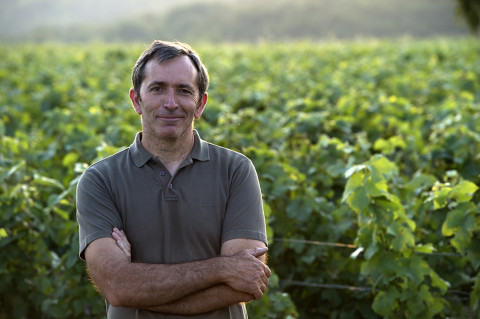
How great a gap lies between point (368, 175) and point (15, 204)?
88.3 inches

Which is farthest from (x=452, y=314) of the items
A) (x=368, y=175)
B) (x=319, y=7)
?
(x=319, y=7)

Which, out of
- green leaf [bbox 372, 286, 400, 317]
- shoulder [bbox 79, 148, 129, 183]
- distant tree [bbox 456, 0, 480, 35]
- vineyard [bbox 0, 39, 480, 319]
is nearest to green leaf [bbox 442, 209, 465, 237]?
vineyard [bbox 0, 39, 480, 319]

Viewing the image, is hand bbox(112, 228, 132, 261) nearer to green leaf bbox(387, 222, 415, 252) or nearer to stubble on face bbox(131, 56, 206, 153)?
stubble on face bbox(131, 56, 206, 153)

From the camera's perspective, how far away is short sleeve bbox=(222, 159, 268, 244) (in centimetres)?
290

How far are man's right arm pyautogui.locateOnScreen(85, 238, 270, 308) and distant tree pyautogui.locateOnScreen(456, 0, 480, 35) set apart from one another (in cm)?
4375

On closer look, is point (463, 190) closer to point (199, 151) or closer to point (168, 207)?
point (199, 151)

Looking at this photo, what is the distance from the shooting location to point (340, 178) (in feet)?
19.3

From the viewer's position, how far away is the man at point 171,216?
2.75 m

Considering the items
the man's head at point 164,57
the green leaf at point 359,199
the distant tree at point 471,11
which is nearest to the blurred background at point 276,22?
the distant tree at point 471,11

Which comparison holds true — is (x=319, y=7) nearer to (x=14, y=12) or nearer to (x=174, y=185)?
(x=14, y=12)

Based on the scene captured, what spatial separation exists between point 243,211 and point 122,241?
0.51 meters

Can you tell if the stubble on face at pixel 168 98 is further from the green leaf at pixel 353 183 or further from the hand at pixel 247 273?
the green leaf at pixel 353 183

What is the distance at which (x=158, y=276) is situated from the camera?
107 inches

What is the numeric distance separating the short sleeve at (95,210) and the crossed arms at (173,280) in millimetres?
36
